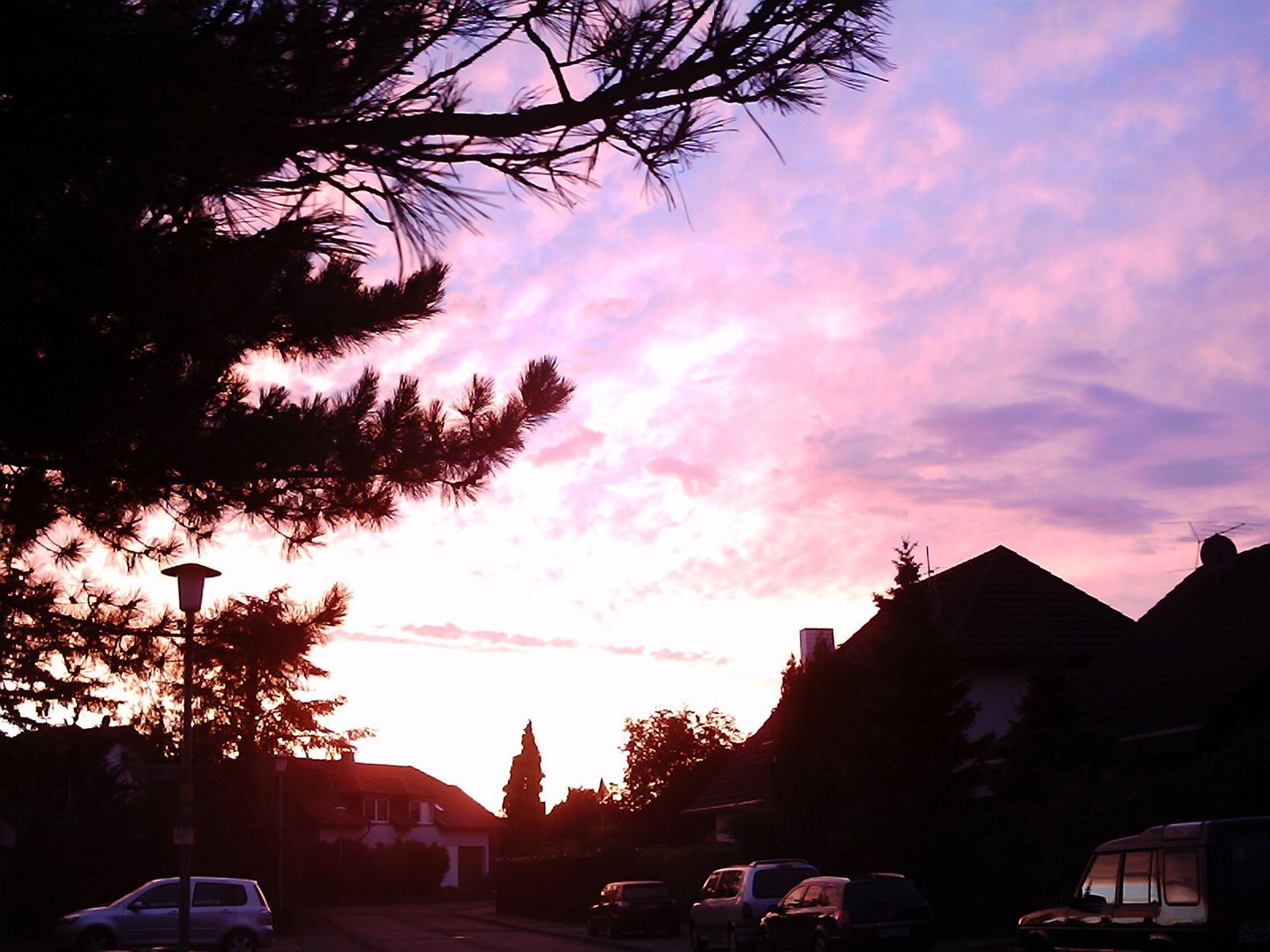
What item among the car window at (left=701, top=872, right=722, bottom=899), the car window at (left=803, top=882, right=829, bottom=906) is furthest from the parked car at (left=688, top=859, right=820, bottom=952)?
the car window at (left=803, top=882, right=829, bottom=906)

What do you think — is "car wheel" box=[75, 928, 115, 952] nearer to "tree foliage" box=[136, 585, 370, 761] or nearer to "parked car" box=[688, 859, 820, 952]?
"parked car" box=[688, 859, 820, 952]

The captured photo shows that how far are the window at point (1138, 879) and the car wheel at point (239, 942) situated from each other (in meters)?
19.0

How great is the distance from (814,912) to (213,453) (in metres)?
13.6

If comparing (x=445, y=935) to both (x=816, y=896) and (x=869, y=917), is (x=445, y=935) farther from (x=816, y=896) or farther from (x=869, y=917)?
(x=869, y=917)

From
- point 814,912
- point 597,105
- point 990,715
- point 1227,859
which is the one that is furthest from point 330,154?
point 990,715

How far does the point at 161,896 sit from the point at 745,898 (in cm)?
1165

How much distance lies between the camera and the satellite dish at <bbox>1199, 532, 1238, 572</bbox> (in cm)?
2698

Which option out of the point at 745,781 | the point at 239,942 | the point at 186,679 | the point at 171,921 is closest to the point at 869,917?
the point at 186,679

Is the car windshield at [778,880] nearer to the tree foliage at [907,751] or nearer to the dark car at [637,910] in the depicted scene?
the tree foliage at [907,751]

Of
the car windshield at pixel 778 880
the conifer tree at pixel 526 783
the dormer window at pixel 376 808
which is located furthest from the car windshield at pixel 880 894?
the conifer tree at pixel 526 783

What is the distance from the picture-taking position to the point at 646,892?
30.3 meters

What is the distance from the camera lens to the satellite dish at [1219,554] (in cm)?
2698

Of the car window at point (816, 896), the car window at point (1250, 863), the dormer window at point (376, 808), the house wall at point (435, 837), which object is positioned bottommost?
the house wall at point (435, 837)

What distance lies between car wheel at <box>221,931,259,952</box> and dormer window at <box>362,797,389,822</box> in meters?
52.7
